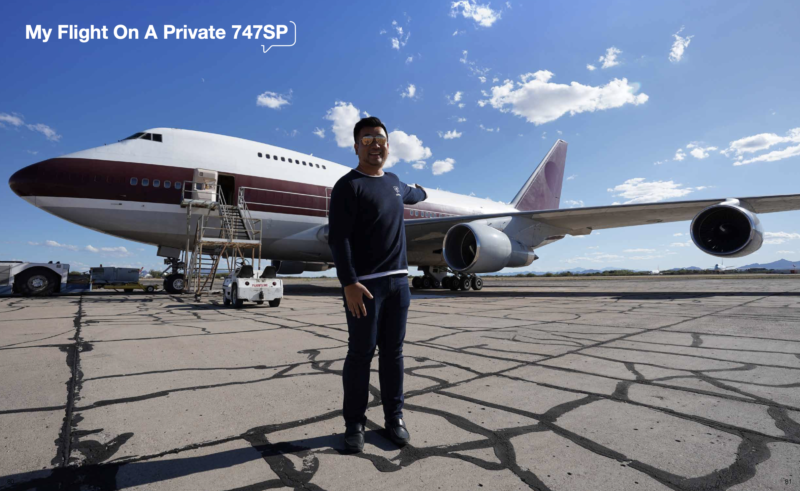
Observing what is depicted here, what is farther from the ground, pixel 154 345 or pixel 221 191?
pixel 221 191

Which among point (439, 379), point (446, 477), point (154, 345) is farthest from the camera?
point (154, 345)

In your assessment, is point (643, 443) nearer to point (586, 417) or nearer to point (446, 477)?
point (586, 417)

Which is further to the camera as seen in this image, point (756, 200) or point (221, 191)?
point (221, 191)

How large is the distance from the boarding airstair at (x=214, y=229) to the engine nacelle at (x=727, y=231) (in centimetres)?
1216

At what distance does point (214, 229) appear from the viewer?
35.3 feet

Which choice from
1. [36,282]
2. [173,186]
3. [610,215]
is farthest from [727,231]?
[36,282]

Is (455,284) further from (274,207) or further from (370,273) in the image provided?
(370,273)

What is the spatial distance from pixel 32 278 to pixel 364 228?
13.6 metres

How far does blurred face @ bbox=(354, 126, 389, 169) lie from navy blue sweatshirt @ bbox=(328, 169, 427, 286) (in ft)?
0.23

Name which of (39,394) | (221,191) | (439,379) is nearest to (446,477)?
(439,379)

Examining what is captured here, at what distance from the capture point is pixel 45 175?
909cm

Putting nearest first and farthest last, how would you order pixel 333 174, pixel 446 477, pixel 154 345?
pixel 446 477, pixel 154 345, pixel 333 174

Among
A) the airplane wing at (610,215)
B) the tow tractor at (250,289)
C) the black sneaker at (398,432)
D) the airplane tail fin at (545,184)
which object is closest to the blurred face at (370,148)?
the black sneaker at (398,432)

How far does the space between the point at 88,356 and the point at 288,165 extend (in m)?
9.44
